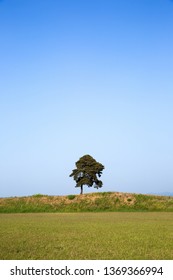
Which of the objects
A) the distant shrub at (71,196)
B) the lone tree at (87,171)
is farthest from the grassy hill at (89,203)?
the lone tree at (87,171)

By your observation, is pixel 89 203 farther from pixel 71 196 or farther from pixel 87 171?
pixel 87 171

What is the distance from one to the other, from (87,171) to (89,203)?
19.9 meters

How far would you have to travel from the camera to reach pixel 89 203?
50.0m

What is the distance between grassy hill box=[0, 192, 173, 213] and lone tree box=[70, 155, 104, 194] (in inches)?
635

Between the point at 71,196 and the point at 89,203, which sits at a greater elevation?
the point at 71,196

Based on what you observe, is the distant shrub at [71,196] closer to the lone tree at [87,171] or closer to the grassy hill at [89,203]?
the grassy hill at [89,203]

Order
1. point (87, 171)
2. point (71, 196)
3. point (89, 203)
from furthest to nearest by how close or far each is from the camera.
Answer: point (87, 171) → point (71, 196) → point (89, 203)

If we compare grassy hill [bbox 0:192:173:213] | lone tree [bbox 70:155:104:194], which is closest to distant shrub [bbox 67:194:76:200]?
grassy hill [bbox 0:192:173:213]

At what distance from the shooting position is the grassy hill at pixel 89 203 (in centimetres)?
4819

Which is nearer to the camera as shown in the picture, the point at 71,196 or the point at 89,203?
the point at 89,203

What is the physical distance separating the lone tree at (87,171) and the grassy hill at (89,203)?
16.1 metres

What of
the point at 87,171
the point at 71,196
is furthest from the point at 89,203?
the point at 87,171
